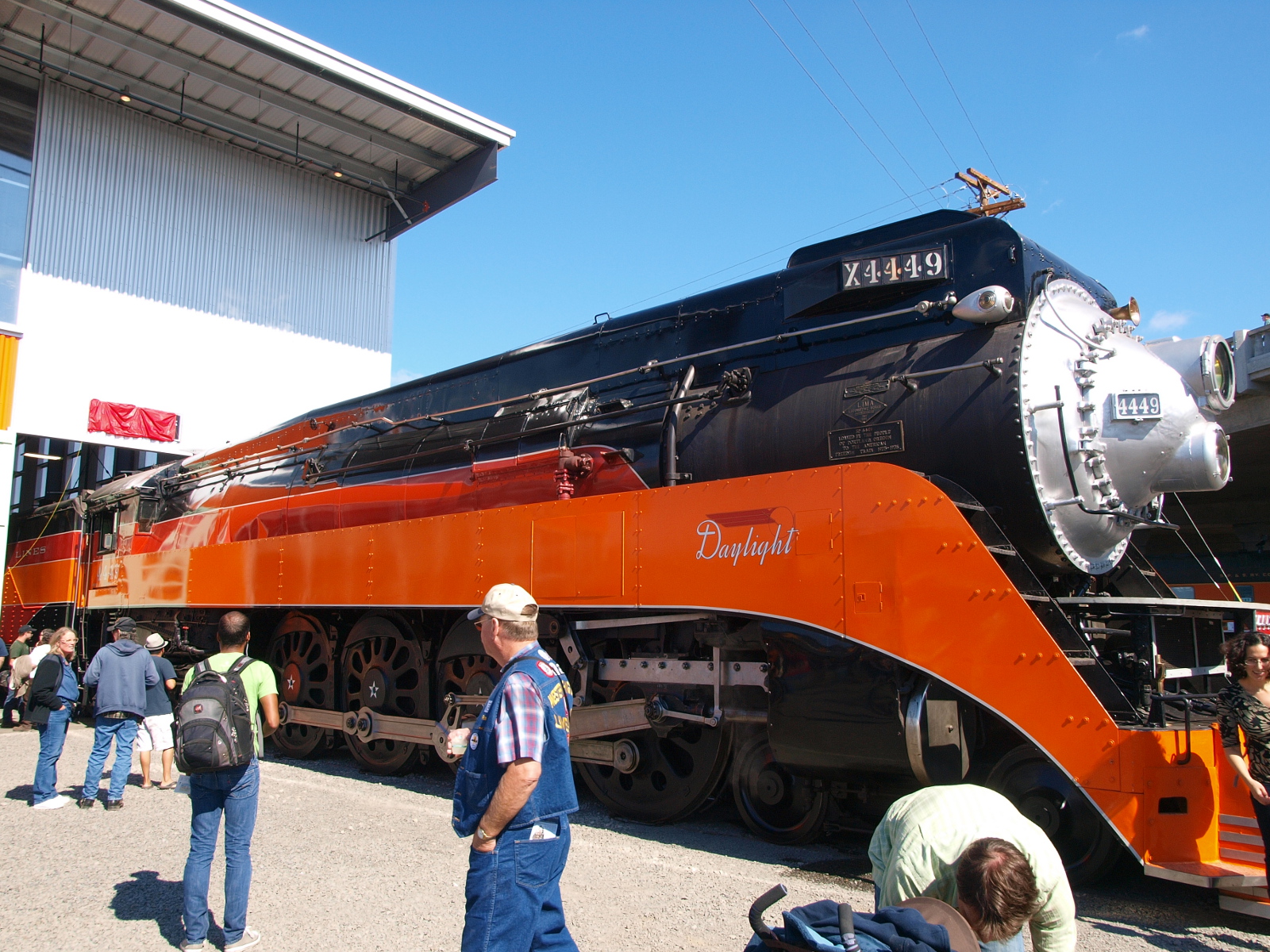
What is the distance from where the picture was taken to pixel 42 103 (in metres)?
16.4

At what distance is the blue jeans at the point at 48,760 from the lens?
6.75 metres

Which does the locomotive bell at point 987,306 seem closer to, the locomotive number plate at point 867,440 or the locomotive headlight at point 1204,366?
the locomotive number plate at point 867,440

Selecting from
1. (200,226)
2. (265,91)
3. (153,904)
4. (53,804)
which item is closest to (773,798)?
(153,904)

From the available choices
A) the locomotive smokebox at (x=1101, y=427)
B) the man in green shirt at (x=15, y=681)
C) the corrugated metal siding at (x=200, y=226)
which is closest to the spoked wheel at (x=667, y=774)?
the locomotive smokebox at (x=1101, y=427)

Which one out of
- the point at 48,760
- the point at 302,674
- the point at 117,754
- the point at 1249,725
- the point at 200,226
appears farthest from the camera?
the point at 200,226

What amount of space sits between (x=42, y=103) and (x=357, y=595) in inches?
587

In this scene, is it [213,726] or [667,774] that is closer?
[213,726]

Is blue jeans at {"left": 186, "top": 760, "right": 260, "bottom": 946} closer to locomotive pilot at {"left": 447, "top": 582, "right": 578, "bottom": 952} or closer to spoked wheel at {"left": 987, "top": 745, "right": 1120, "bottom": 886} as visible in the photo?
locomotive pilot at {"left": 447, "top": 582, "right": 578, "bottom": 952}

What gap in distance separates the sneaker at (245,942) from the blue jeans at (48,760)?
152 inches

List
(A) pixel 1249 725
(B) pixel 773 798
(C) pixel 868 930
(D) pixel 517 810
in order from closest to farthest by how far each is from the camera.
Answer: (C) pixel 868 930, (D) pixel 517 810, (A) pixel 1249 725, (B) pixel 773 798

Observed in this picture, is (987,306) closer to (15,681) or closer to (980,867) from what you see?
(980,867)

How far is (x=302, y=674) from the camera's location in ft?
27.3

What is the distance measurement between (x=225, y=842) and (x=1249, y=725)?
4.47m

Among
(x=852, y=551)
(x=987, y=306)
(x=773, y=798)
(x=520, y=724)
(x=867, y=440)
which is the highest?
(x=987, y=306)
